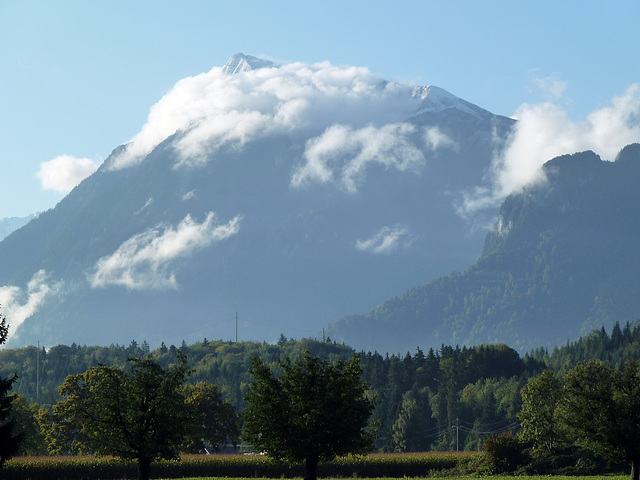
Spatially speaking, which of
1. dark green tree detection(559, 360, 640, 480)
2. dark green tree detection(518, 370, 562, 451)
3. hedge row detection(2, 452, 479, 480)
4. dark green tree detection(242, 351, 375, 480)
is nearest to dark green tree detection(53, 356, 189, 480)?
dark green tree detection(242, 351, 375, 480)

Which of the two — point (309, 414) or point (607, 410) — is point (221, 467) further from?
point (607, 410)

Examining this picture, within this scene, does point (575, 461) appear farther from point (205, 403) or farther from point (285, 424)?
point (205, 403)

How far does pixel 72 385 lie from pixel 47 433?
392 inches

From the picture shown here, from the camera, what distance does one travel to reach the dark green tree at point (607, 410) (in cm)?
6544

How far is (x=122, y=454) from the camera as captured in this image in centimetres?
6956

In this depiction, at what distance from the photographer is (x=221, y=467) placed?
115 metres

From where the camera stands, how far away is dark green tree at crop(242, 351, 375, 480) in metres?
67.0

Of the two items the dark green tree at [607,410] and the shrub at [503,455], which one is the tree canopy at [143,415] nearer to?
the dark green tree at [607,410]

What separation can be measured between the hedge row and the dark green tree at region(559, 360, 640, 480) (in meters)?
43.4

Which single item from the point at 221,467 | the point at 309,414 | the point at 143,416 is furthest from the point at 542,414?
the point at 143,416

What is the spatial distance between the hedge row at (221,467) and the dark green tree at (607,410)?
43.4 metres

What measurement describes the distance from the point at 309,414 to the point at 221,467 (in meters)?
52.2

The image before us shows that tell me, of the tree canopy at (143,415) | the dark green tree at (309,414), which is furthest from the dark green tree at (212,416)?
the dark green tree at (309,414)

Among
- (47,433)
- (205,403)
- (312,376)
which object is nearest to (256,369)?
(312,376)
